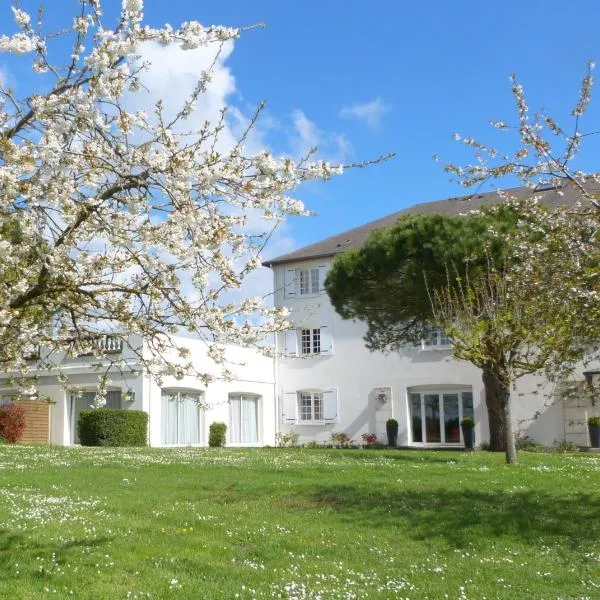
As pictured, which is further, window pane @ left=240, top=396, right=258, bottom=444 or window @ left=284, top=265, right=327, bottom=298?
window @ left=284, top=265, right=327, bottom=298

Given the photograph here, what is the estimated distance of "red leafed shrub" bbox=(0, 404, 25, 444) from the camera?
85.7 ft

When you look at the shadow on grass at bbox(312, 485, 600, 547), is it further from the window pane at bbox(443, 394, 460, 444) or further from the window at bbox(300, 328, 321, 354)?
the window at bbox(300, 328, 321, 354)

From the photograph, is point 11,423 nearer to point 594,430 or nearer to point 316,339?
point 316,339

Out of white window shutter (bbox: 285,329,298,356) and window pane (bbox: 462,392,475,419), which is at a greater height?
white window shutter (bbox: 285,329,298,356)

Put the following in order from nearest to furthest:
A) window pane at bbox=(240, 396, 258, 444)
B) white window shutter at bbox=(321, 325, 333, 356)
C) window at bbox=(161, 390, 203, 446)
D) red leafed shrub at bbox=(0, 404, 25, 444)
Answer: red leafed shrub at bbox=(0, 404, 25, 444), window at bbox=(161, 390, 203, 446), window pane at bbox=(240, 396, 258, 444), white window shutter at bbox=(321, 325, 333, 356)

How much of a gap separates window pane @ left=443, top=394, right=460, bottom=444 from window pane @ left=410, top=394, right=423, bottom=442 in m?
1.09

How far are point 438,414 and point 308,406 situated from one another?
19.7 feet

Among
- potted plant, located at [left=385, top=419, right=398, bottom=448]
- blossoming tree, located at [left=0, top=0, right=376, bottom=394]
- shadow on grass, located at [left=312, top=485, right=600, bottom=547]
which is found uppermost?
blossoming tree, located at [left=0, top=0, right=376, bottom=394]

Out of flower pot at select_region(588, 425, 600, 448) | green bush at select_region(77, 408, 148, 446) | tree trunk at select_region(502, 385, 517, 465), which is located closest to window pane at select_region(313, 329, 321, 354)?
green bush at select_region(77, 408, 148, 446)

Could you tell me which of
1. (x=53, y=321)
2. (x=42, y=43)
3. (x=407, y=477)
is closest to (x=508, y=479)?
(x=407, y=477)

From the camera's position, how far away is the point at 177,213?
5391mm

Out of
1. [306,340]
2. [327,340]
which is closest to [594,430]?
[327,340]

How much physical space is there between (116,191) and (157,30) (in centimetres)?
122

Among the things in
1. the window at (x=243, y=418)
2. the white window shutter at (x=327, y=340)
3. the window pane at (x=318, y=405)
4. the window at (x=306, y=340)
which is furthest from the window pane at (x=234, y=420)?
the white window shutter at (x=327, y=340)
